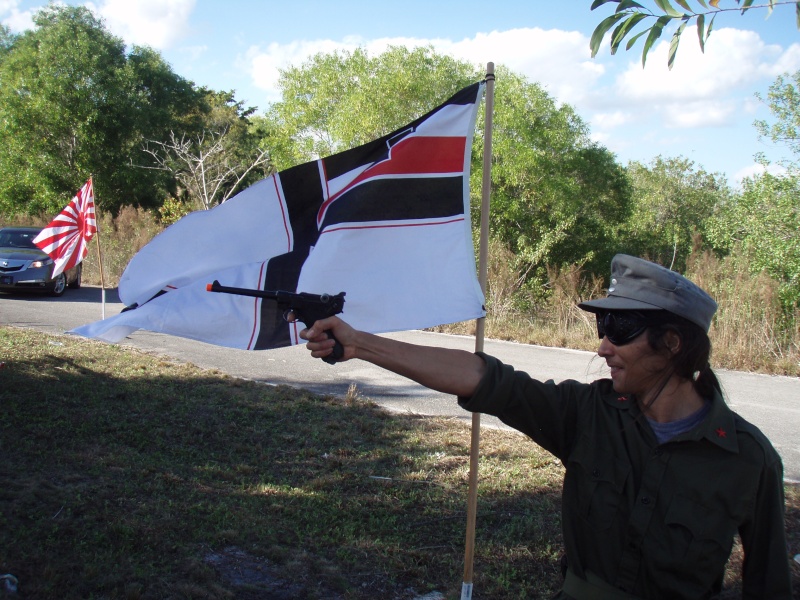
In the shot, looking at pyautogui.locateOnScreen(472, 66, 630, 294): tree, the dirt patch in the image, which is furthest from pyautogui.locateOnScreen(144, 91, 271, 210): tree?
the dirt patch

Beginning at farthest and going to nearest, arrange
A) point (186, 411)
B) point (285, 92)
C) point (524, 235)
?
point (285, 92) → point (524, 235) → point (186, 411)

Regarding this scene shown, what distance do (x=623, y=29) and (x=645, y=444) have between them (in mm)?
1637

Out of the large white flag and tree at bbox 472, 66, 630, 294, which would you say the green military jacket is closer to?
the large white flag

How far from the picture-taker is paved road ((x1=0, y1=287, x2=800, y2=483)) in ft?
27.1

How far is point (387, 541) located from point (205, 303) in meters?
1.97

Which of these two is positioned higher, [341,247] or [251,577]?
[341,247]

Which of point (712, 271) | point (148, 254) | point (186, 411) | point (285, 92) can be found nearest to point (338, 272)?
point (148, 254)

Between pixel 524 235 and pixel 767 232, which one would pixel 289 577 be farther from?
pixel 524 235

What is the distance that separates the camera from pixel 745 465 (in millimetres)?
2061

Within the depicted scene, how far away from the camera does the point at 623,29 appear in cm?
286

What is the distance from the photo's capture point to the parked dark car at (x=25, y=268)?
1733 centimetres

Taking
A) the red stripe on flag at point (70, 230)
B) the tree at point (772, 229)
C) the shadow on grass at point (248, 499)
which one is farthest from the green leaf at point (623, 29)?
the tree at point (772, 229)

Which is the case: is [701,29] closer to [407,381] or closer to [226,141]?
[407,381]

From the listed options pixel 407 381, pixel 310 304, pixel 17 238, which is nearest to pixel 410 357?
pixel 310 304
